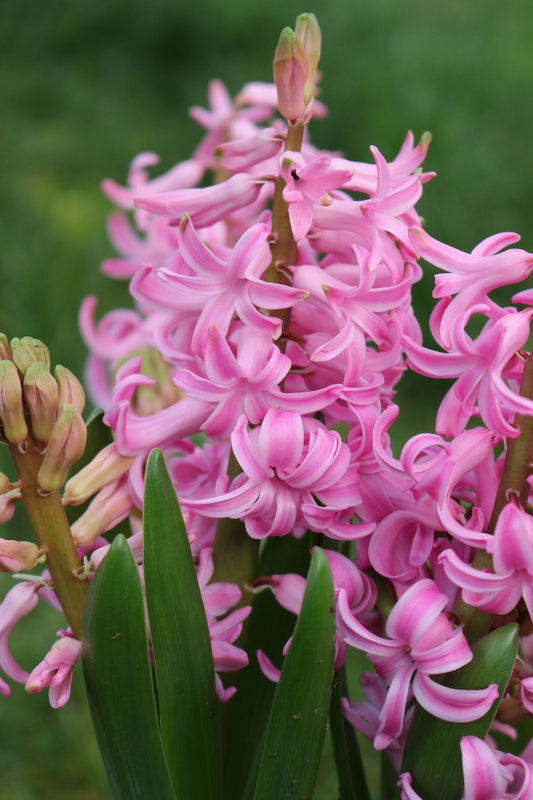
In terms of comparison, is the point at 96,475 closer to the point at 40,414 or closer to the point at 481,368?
the point at 40,414

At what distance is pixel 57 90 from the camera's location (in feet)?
10.0

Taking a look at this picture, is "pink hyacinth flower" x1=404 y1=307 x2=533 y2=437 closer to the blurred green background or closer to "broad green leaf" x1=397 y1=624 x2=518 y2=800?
"broad green leaf" x1=397 y1=624 x2=518 y2=800

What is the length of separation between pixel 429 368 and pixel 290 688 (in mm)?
184

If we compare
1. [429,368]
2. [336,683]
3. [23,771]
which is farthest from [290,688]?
[23,771]

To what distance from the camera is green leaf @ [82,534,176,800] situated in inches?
19.3

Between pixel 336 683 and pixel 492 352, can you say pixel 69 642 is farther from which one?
pixel 492 352

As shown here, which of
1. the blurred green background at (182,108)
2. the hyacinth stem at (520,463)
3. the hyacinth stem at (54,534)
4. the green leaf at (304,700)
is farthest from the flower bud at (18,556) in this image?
the blurred green background at (182,108)

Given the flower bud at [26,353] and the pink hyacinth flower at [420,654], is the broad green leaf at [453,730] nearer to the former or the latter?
the pink hyacinth flower at [420,654]

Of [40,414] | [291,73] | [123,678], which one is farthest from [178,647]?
[291,73]

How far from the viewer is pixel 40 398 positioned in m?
0.51

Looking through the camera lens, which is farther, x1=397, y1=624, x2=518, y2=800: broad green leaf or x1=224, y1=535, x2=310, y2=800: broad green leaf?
x1=224, y1=535, x2=310, y2=800: broad green leaf

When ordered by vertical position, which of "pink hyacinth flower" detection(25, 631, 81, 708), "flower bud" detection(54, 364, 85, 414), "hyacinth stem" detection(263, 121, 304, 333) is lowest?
"pink hyacinth flower" detection(25, 631, 81, 708)

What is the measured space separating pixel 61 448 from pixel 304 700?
0.19 m

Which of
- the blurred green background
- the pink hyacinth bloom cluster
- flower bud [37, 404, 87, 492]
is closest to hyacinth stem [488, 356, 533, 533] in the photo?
the pink hyacinth bloom cluster
